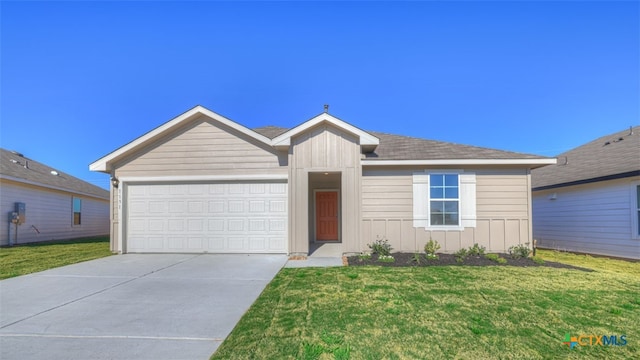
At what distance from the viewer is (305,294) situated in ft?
17.3

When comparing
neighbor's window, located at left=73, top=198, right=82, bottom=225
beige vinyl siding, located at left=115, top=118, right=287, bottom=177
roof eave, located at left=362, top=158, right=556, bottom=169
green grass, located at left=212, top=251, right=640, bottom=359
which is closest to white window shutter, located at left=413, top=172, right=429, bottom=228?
roof eave, located at left=362, top=158, right=556, bottom=169

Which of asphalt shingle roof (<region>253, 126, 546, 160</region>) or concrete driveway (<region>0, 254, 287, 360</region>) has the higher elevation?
asphalt shingle roof (<region>253, 126, 546, 160</region>)

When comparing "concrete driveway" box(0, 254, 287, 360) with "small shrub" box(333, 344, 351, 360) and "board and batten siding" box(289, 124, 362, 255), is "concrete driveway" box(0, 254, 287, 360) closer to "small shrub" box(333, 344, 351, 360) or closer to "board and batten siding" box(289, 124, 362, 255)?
"small shrub" box(333, 344, 351, 360)

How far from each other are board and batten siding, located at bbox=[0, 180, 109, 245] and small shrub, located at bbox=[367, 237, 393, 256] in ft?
50.5

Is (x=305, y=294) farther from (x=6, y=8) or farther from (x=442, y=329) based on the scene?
(x=6, y=8)

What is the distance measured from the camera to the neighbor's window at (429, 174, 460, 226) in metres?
9.62

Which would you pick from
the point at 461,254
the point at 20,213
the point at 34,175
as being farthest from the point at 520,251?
the point at 34,175

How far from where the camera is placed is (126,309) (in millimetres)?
4672

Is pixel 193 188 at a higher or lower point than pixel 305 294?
higher

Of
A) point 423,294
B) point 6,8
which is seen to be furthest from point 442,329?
point 6,8

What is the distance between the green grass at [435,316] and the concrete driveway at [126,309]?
18.2 inches

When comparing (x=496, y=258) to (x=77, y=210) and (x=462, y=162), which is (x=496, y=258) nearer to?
(x=462, y=162)

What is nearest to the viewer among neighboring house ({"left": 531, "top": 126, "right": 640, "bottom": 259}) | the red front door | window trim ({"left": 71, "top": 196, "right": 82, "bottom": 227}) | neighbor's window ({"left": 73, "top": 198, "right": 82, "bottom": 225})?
neighboring house ({"left": 531, "top": 126, "right": 640, "bottom": 259})

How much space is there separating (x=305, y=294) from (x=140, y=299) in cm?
276
